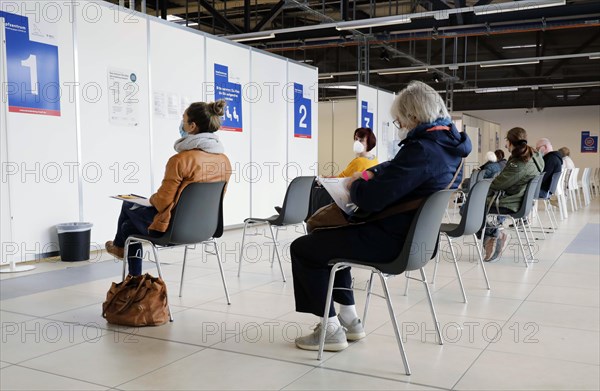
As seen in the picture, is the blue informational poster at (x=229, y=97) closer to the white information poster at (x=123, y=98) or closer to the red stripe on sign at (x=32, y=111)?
the white information poster at (x=123, y=98)

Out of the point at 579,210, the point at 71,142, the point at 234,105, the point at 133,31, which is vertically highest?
the point at 133,31

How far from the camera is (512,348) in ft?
9.12

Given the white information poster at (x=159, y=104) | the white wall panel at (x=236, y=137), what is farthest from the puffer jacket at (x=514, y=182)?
the white information poster at (x=159, y=104)

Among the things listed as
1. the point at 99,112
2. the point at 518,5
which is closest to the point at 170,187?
the point at 99,112

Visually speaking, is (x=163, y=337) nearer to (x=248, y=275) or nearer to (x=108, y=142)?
(x=248, y=275)

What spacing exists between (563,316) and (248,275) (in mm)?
2325

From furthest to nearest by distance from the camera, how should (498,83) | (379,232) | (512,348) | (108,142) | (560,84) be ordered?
(498,83)
(560,84)
(108,142)
(512,348)
(379,232)

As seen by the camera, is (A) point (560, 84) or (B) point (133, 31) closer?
(B) point (133, 31)

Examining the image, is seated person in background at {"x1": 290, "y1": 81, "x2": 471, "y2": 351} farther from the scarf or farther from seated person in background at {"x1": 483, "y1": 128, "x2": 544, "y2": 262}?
seated person in background at {"x1": 483, "y1": 128, "x2": 544, "y2": 262}

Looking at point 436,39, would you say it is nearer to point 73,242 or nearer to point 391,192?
point 73,242

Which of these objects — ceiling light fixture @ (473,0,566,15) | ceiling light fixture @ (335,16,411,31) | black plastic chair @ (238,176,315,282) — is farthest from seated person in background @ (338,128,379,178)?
ceiling light fixture @ (473,0,566,15)

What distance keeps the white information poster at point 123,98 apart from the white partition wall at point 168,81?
0.83ft

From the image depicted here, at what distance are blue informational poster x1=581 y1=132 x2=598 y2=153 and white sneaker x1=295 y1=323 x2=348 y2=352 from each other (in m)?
19.2

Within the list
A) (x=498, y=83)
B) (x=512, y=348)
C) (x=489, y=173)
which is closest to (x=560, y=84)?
(x=498, y=83)
